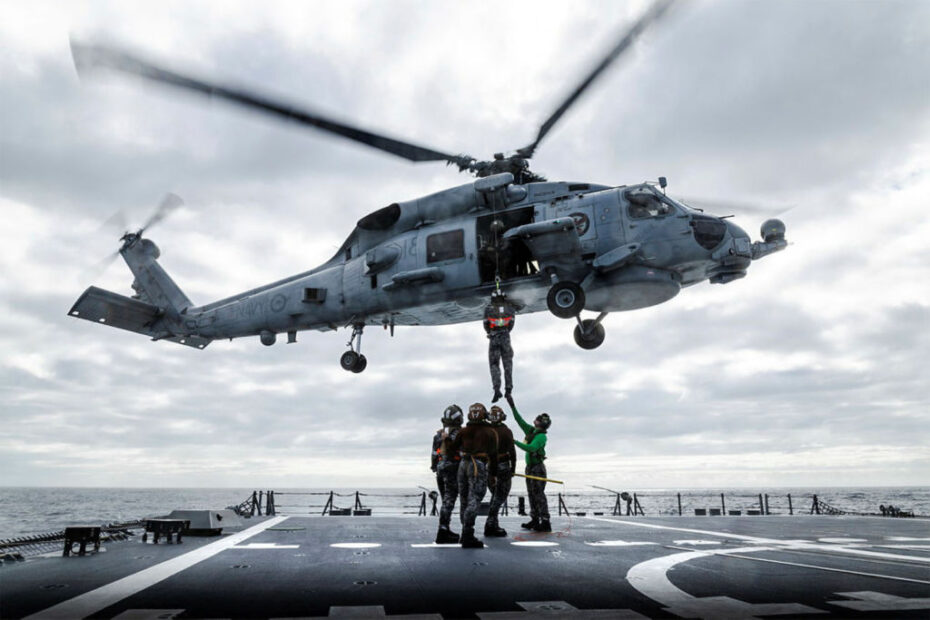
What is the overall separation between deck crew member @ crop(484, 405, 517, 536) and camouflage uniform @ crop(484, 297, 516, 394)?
0.85 metres

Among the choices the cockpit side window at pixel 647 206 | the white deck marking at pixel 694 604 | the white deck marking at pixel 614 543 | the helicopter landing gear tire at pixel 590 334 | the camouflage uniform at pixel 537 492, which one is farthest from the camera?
the helicopter landing gear tire at pixel 590 334

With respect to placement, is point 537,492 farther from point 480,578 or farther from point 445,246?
point 445,246

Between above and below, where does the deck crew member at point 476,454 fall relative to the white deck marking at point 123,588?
above

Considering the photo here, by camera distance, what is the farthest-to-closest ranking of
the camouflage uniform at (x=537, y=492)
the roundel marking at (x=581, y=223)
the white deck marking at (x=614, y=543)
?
the roundel marking at (x=581, y=223), the camouflage uniform at (x=537, y=492), the white deck marking at (x=614, y=543)

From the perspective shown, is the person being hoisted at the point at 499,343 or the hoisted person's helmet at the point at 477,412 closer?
the hoisted person's helmet at the point at 477,412

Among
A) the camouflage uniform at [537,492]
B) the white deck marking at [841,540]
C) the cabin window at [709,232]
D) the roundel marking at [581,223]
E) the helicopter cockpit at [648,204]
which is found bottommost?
A: the white deck marking at [841,540]

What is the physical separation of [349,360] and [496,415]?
7.96 metres

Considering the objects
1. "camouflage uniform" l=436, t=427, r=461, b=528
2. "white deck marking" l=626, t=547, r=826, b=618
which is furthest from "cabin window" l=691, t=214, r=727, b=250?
"white deck marking" l=626, t=547, r=826, b=618

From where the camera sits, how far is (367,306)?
56.2 ft

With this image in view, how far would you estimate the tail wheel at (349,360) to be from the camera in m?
18.0

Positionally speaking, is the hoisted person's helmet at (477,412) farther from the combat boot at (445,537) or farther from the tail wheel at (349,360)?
the tail wheel at (349,360)

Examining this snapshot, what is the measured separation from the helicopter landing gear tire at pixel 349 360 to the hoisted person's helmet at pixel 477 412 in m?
8.10

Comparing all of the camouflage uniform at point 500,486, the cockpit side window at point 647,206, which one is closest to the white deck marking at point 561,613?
the camouflage uniform at point 500,486

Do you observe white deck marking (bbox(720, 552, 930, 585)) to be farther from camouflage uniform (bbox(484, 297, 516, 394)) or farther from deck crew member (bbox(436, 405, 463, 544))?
camouflage uniform (bbox(484, 297, 516, 394))
